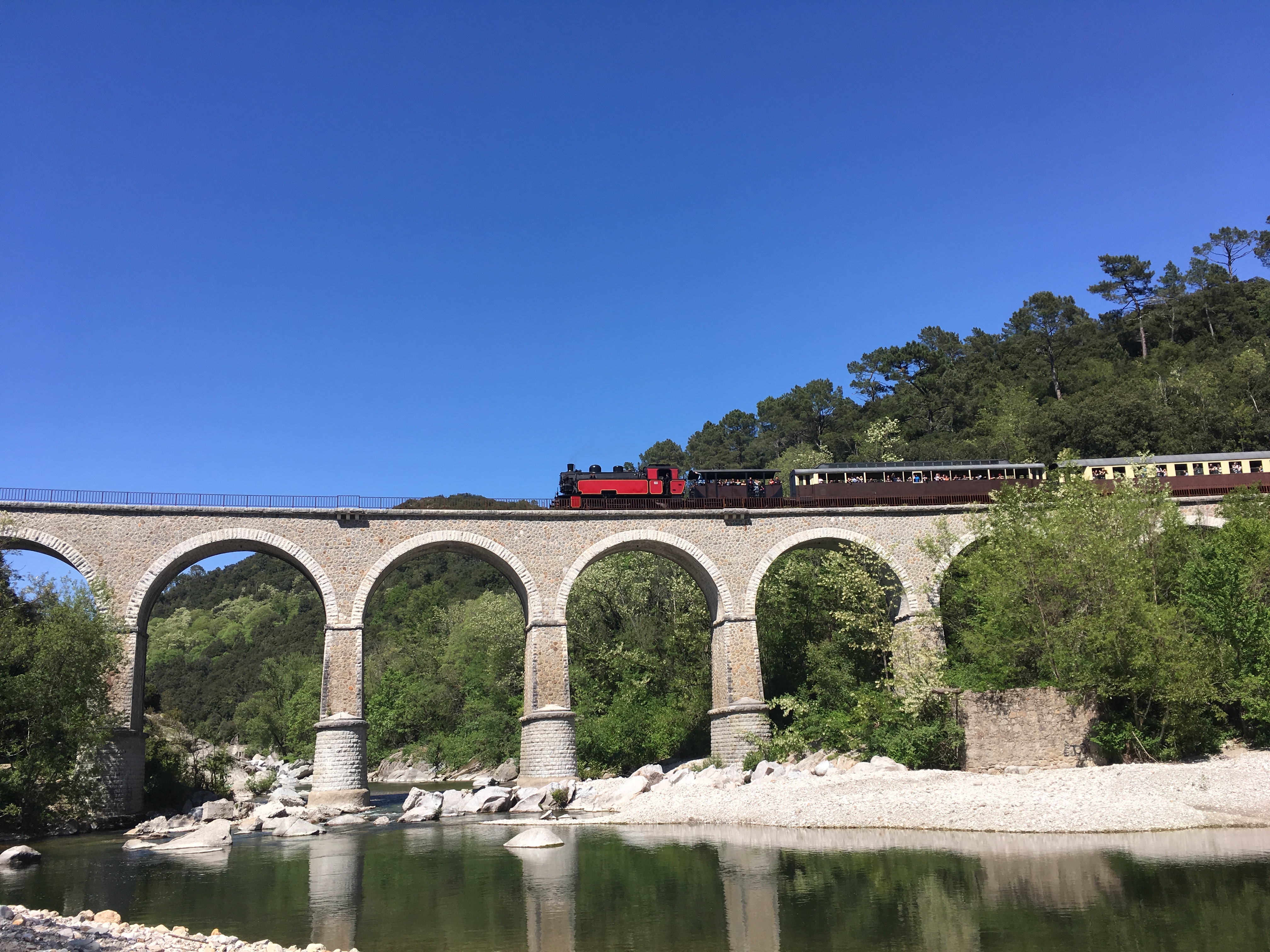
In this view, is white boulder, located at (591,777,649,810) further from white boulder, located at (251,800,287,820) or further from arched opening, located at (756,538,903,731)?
white boulder, located at (251,800,287,820)

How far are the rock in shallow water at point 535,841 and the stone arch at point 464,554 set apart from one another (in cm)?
1216

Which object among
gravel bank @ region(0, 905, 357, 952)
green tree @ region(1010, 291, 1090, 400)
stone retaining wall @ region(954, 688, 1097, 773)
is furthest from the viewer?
green tree @ region(1010, 291, 1090, 400)

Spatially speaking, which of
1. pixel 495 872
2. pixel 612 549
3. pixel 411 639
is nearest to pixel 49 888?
pixel 495 872

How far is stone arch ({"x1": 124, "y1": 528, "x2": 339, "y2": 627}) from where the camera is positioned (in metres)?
31.3

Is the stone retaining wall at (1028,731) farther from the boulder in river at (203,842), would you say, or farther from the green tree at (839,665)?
the boulder in river at (203,842)

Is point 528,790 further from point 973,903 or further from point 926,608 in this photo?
point 973,903

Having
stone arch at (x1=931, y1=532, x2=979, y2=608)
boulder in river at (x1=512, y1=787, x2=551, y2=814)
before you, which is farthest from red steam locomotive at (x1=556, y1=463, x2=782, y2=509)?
boulder in river at (x1=512, y1=787, x2=551, y2=814)

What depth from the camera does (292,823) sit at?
27234 mm

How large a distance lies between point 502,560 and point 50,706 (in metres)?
15.1

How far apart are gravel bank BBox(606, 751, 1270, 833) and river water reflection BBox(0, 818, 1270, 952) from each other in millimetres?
719

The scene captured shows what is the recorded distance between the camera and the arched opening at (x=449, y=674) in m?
34.0

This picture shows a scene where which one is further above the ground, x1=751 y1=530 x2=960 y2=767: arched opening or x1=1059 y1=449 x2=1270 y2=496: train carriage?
x1=1059 y1=449 x2=1270 y2=496: train carriage

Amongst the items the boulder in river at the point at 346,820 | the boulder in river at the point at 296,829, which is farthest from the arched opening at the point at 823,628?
the boulder in river at the point at 296,829

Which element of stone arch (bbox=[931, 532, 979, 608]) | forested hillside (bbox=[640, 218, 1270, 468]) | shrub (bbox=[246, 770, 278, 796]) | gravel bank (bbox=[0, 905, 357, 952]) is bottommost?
shrub (bbox=[246, 770, 278, 796])
